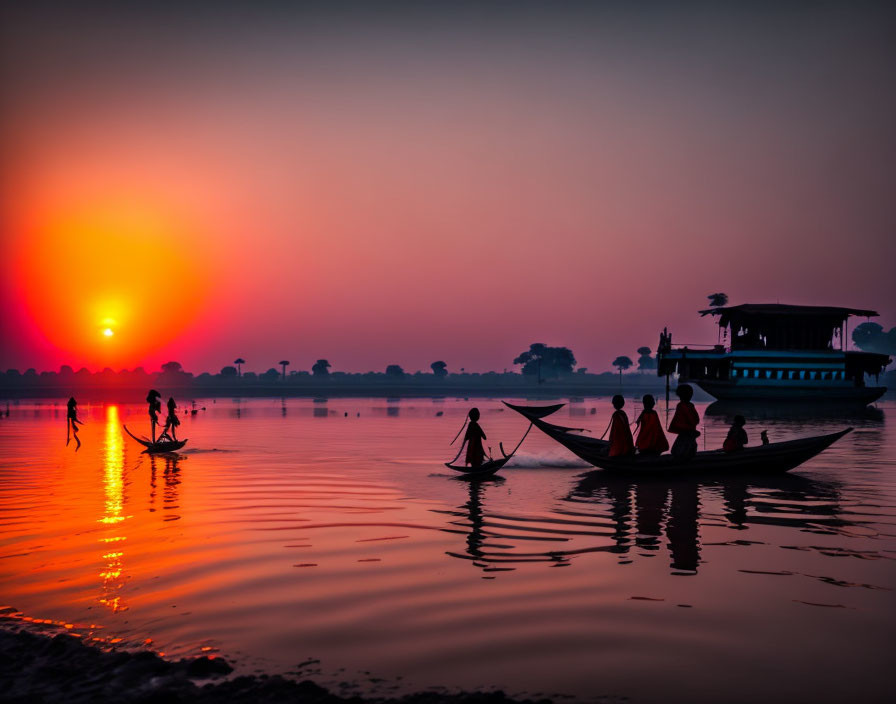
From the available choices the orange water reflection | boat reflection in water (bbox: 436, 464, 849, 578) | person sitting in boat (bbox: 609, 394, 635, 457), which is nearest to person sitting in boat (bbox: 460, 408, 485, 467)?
boat reflection in water (bbox: 436, 464, 849, 578)

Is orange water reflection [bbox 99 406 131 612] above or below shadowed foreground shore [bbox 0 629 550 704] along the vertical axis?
below

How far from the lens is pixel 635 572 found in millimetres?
9078

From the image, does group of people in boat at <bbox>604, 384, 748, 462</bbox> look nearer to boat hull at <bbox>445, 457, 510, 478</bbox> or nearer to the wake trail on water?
boat hull at <bbox>445, 457, 510, 478</bbox>

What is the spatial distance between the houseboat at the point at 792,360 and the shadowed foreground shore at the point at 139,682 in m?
67.0

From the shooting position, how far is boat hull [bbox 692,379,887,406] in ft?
221

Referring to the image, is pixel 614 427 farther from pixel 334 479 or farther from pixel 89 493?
pixel 89 493

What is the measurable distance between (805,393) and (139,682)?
7202 centimetres

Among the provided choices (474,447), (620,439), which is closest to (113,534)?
(474,447)

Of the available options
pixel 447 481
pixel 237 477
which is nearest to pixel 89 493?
pixel 237 477

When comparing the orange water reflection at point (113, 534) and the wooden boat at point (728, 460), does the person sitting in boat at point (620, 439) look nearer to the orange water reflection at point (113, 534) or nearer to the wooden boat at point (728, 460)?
the wooden boat at point (728, 460)

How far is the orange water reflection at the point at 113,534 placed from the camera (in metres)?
8.16

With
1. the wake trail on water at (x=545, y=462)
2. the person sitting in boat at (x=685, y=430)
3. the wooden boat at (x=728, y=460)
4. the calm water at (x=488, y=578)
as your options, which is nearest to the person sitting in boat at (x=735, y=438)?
the wooden boat at (x=728, y=460)

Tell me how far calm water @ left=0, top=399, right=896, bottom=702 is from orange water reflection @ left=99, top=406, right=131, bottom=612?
59 millimetres

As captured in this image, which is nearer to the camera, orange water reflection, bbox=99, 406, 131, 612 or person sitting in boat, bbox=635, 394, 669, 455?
orange water reflection, bbox=99, 406, 131, 612
